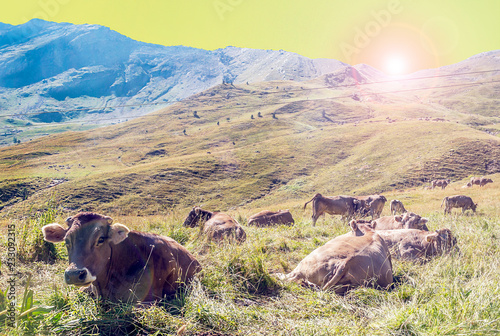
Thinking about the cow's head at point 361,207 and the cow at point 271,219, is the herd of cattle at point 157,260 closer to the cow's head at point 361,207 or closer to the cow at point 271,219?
the cow at point 271,219

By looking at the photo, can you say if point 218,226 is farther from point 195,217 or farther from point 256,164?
point 256,164

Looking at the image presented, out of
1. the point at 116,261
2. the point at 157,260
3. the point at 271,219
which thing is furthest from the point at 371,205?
the point at 116,261

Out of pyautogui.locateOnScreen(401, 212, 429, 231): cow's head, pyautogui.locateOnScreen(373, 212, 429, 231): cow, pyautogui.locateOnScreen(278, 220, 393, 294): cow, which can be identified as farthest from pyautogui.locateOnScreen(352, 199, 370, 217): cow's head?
pyautogui.locateOnScreen(278, 220, 393, 294): cow

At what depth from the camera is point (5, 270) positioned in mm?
5602

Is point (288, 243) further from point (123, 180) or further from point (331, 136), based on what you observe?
point (331, 136)

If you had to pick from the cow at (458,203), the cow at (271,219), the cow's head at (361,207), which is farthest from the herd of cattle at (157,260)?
the cow at (458,203)

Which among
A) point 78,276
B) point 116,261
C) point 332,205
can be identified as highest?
point 78,276

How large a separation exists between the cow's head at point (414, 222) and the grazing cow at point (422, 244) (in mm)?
2704

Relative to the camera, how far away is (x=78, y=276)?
4.05 metres

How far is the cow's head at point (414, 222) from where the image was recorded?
444 inches

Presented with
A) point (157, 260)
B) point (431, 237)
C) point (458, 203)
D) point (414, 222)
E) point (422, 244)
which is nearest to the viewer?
point (157, 260)

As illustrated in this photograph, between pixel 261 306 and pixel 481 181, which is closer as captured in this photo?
pixel 261 306

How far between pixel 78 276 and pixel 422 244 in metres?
8.31

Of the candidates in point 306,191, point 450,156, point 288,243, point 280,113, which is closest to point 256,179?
point 306,191
